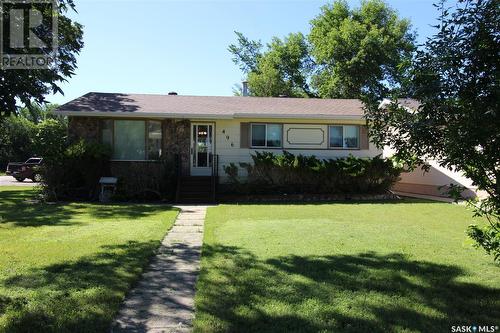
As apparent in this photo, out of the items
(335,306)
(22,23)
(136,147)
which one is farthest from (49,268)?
(136,147)

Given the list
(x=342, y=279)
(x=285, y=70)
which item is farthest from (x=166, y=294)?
(x=285, y=70)

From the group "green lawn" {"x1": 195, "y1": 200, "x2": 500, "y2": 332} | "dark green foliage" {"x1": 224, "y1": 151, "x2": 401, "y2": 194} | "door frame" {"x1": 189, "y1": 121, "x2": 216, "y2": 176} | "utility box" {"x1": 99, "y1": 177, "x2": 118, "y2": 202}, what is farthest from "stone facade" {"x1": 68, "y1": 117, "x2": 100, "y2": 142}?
"green lawn" {"x1": 195, "y1": 200, "x2": 500, "y2": 332}

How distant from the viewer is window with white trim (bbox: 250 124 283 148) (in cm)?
1872

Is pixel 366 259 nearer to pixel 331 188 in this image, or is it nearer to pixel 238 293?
pixel 238 293

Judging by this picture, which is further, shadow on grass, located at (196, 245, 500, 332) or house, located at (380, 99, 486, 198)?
house, located at (380, 99, 486, 198)

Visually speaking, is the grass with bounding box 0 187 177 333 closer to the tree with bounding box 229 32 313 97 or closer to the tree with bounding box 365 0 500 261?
the tree with bounding box 365 0 500 261

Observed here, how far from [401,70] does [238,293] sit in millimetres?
2981

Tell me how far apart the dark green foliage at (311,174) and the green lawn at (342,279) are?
6688mm

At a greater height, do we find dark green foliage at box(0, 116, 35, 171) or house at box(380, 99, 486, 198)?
dark green foliage at box(0, 116, 35, 171)

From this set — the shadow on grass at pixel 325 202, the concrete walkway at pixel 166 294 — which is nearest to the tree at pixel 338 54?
the shadow on grass at pixel 325 202

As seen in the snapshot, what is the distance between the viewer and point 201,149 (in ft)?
60.1

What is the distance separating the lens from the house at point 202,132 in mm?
17609

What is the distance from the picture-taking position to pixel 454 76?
444cm

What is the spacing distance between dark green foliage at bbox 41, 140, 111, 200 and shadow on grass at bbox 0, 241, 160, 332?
9478 mm
